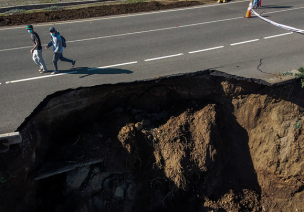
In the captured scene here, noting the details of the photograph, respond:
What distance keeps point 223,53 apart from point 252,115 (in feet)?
9.31

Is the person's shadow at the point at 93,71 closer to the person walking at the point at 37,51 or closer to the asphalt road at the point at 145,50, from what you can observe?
the asphalt road at the point at 145,50

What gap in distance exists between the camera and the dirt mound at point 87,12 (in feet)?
41.2

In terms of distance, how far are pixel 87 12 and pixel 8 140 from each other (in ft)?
33.5

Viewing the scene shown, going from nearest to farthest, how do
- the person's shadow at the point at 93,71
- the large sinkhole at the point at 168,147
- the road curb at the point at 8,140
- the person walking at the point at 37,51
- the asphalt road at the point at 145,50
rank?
the road curb at the point at 8,140 < the large sinkhole at the point at 168,147 < the asphalt road at the point at 145,50 < the person walking at the point at 37,51 < the person's shadow at the point at 93,71

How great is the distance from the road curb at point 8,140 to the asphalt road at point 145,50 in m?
0.49

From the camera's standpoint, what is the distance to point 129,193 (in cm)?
680

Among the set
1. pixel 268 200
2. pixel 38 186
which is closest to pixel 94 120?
pixel 38 186

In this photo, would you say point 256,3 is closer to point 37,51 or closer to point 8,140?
point 37,51

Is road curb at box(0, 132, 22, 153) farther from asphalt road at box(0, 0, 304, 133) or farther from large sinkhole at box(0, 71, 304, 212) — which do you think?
asphalt road at box(0, 0, 304, 133)

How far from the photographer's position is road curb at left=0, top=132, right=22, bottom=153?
17.6 ft

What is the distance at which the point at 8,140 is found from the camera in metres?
5.41

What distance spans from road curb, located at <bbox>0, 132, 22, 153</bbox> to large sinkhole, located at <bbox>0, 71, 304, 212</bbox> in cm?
28

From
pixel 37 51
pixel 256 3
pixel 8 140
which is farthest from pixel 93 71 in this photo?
pixel 256 3

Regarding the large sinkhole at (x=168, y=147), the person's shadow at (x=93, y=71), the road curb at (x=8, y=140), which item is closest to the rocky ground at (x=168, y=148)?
the large sinkhole at (x=168, y=147)
